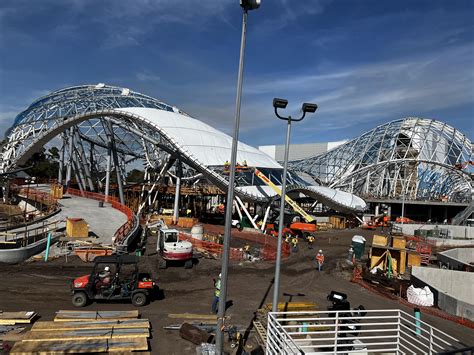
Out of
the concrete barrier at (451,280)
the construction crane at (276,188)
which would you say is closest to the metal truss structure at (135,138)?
the construction crane at (276,188)

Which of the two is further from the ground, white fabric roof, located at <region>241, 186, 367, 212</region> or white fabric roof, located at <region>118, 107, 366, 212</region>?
white fabric roof, located at <region>118, 107, 366, 212</region>

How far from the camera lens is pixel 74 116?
1640 inches

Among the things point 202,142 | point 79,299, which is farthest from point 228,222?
point 202,142

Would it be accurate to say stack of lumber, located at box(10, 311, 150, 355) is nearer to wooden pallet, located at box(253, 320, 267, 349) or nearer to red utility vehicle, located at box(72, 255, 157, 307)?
red utility vehicle, located at box(72, 255, 157, 307)

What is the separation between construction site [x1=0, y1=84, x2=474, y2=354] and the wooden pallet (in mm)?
79

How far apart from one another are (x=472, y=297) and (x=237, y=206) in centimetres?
2371

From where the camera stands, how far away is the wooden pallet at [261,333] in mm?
10831

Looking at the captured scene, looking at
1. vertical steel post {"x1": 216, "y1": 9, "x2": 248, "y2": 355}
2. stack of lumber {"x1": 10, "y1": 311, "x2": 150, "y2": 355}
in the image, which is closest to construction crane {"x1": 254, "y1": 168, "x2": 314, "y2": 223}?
stack of lumber {"x1": 10, "y1": 311, "x2": 150, "y2": 355}

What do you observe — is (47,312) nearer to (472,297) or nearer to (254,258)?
(254,258)

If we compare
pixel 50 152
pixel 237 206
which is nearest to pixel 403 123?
pixel 237 206

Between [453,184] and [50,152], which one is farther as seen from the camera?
[50,152]

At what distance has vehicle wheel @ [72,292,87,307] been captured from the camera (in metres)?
13.1

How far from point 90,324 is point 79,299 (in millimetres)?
2706

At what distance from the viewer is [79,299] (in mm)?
13203
